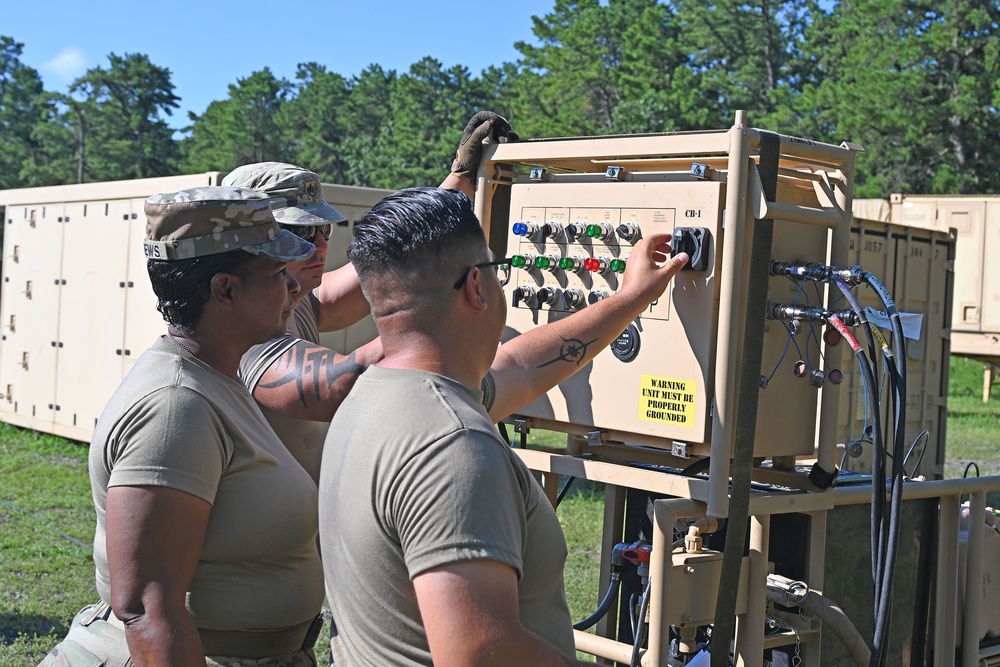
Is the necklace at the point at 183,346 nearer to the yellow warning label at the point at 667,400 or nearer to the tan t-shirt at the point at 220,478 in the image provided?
the tan t-shirt at the point at 220,478

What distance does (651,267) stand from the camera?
9.89ft

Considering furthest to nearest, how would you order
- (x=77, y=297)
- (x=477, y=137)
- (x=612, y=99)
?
1. (x=612, y=99)
2. (x=77, y=297)
3. (x=477, y=137)

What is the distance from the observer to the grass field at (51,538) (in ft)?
19.1

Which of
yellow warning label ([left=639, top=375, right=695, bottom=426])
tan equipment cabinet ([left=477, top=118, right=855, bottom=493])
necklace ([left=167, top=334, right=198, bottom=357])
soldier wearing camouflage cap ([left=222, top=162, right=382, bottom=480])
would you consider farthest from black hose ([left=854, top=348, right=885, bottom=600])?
necklace ([left=167, top=334, right=198, bottom=357])

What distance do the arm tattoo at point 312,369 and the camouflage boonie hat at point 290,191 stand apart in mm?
450

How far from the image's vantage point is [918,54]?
28.3 metres

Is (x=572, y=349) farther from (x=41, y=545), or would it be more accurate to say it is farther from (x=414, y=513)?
(x=41, y=545)

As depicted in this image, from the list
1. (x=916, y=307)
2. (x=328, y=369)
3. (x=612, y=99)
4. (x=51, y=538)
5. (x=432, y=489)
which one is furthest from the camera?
(x=612, y=99)

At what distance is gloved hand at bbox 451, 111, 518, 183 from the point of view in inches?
141

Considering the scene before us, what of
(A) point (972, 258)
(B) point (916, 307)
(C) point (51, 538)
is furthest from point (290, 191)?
(A) point (972, 258)

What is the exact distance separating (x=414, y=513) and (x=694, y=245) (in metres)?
1.58

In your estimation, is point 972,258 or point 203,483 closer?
point 203,483

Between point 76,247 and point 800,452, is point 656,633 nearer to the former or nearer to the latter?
point 800,452

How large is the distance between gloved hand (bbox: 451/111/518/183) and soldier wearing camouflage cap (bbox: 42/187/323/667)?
1.25m
